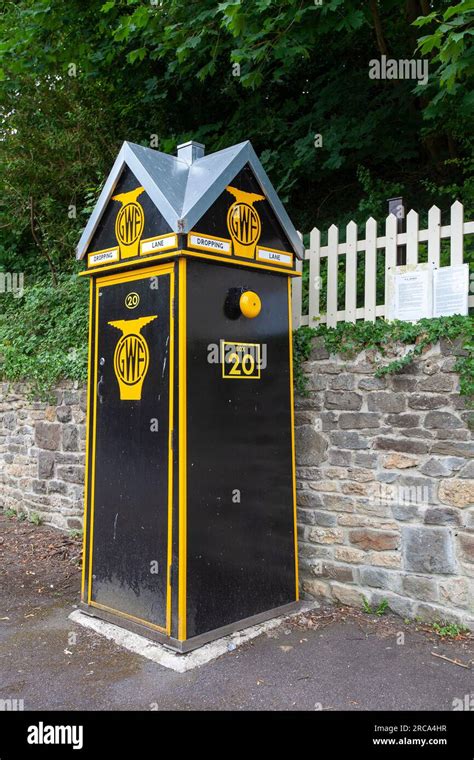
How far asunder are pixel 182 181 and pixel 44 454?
3837 mm

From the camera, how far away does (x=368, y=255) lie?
4.73 meters

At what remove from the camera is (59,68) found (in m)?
8.74

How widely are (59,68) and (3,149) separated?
1.48 m

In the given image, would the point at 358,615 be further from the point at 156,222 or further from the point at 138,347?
the point at 156,222

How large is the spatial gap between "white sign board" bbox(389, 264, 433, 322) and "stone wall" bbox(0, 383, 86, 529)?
3.45 m

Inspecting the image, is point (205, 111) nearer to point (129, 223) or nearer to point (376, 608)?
point (129, 223)

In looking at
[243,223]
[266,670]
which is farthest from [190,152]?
[266,670]

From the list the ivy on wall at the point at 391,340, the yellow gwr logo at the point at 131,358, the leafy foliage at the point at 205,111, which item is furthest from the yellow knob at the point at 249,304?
the leafy foliage at the point at 205,111

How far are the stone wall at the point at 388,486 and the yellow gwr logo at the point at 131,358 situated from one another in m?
1.31

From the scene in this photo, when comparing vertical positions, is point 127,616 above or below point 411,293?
below

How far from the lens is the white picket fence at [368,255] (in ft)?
14.2

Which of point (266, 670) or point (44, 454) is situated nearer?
point (266, 670)

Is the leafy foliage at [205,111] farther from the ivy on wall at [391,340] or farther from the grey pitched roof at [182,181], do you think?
the grey pitched roof at [182,181]

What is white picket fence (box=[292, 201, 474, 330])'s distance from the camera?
4.32 meters
